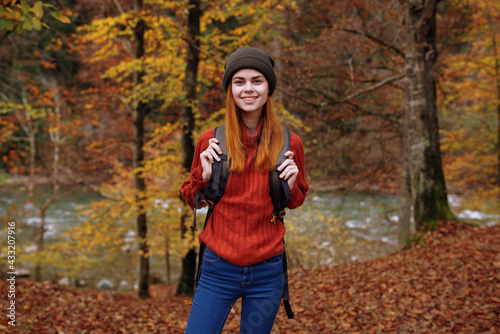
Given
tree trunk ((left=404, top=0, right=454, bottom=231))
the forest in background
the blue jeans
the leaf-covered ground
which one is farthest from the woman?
tree trunk ((left=404, top=0, right=454, bottom=231))

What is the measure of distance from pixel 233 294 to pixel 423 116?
21.0 feet

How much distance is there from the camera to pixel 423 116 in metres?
6.84

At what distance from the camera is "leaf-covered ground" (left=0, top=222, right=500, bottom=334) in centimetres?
397

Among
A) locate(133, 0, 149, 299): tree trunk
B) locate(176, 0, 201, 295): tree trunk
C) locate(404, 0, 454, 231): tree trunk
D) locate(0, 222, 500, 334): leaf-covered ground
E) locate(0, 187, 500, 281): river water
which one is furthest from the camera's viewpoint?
locate(0, 187, 500, 281): river water

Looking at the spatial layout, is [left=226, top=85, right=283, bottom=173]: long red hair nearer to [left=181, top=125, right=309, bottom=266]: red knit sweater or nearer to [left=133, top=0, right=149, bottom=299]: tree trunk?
[left=181, top=125, right=309, bottom=266]: red knit sweater

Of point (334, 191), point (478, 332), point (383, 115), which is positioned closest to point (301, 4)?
point (383, 115)

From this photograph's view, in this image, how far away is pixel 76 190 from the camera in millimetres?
22812

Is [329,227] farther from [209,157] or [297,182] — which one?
[209,157]

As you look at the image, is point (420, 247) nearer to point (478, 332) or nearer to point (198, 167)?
point (478, 332)

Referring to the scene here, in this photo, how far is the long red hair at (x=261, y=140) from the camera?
6.12 feet

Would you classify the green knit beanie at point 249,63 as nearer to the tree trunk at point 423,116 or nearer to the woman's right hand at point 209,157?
the woman's right hand at point 209,157

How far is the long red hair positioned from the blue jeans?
53 centimetres

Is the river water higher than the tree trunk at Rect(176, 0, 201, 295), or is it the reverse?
the tree trunk at Rect(176, 0, 201, 295)

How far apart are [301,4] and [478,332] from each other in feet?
32.0
